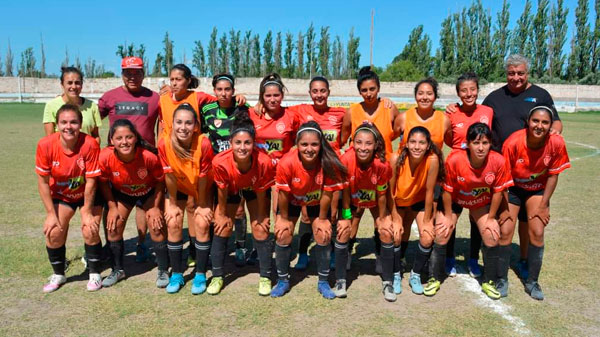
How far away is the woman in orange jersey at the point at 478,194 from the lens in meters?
4.01

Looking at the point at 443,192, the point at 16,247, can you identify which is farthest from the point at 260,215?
the point at 16,247

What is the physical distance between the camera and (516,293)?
419 cm

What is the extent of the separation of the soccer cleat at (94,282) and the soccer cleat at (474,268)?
12.0ft

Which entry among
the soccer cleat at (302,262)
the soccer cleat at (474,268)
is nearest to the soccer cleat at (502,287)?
the soccer cleat at (474,268)

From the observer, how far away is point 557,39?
147 feet

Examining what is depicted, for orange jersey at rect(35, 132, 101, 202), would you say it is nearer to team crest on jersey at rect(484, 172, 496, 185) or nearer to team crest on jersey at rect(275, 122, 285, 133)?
team crest on jersey at rect(275, 122, 285, 133)

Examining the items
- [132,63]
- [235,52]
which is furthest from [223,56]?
[132,63]

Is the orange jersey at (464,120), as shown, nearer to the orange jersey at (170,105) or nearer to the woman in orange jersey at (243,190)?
the woman in orange jersey at (243,190)

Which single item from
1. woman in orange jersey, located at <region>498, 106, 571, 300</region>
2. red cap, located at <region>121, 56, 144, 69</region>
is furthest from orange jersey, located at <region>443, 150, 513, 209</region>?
red cap, located at <region>121, 56, 144, 69</region>

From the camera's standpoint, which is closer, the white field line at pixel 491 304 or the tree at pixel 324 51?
the white field line at pixel 491 304

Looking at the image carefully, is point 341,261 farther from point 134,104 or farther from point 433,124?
point 134,104

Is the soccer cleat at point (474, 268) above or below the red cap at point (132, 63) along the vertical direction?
below

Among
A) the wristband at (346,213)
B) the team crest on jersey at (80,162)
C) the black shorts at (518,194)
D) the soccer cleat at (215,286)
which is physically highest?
the team crest on jersey at (80,162)

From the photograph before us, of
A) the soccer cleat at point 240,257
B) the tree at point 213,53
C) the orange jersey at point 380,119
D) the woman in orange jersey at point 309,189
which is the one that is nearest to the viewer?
the woman in orange jersey at point 309,189
